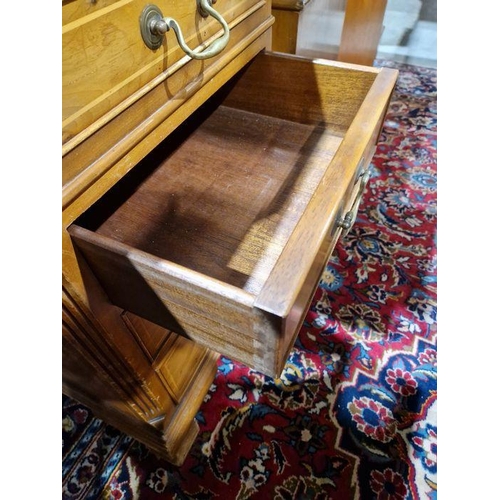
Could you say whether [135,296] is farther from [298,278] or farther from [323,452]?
[323,452]

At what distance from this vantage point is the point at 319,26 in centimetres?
100

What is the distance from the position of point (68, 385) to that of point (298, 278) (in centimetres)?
68

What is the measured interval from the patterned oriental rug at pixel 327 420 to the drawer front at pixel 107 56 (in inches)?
28.5

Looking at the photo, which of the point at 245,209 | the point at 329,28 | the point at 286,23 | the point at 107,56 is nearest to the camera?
the point at 107,56

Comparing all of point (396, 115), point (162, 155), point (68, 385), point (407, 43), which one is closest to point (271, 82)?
point (162, 155)

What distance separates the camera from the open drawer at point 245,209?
13.6 inches

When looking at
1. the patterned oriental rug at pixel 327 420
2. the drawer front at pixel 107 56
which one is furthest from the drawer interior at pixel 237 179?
the patterned oriental rug at pixel 327 420

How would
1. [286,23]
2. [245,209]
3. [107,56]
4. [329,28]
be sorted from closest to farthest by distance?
[107,56] → [245,209] → [286,23] → [329,28]

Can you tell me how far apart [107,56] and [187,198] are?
24cm

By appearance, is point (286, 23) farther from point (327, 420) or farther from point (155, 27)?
point (327, 420)

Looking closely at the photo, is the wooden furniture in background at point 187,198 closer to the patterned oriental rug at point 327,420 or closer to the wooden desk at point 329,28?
the patterned oriental rug at point 327,420

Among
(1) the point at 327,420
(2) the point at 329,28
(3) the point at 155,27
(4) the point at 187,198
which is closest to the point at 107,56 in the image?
(3) the point at 155,27

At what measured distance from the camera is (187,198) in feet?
1.85

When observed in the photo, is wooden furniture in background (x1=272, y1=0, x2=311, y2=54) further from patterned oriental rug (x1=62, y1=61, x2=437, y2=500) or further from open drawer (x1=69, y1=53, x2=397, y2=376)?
patterned oriental rug (x1=62, y1=61, x2=437, y2=500)
